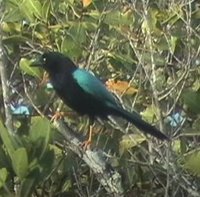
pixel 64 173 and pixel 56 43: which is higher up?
pixel 56 43

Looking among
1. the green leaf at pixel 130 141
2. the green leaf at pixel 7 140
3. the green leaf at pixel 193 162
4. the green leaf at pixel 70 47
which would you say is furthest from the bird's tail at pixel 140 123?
the green leaf at pixel 7 140

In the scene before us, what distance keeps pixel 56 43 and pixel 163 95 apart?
984 mm

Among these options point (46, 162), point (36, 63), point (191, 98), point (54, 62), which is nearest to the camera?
point (46, 162)

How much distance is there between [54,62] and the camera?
4.93 metres

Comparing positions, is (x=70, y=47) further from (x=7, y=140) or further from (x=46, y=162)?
(x=7, y=140)

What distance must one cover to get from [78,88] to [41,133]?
0.52 metres

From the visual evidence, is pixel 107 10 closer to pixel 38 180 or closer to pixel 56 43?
pixel 56 43

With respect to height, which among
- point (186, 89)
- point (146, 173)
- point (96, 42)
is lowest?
point (146, 173)

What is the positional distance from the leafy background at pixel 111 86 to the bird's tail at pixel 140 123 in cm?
11

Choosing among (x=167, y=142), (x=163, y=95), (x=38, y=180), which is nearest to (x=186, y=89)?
(x=163, y=95)

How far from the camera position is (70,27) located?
5.17m

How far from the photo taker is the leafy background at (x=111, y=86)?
4.66 meters

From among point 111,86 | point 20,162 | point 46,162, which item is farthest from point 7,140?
point 111,86

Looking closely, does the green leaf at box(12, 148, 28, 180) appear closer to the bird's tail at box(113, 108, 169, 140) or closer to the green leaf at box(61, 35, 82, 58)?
the bird's tail at box(113, 108, 169, 140)
